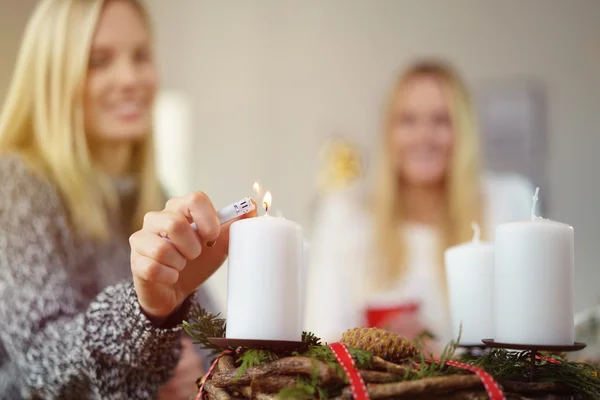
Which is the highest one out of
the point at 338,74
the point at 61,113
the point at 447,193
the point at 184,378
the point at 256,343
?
the point at 338,74

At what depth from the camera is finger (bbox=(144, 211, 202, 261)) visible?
499mm

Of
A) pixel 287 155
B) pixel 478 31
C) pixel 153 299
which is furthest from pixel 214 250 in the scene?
pixel 478 31

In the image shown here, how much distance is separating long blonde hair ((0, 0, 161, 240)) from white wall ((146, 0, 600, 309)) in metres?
1.28

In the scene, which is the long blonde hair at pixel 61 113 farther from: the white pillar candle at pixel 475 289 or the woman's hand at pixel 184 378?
the white pillar candle at pixel 475 289

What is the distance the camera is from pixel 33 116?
3.49 feet

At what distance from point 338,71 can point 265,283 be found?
7.10 ft

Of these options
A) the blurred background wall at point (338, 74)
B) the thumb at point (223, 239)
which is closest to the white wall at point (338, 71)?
the blurred background wall at point (338, 74)

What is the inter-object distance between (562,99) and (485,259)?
6.69 ft

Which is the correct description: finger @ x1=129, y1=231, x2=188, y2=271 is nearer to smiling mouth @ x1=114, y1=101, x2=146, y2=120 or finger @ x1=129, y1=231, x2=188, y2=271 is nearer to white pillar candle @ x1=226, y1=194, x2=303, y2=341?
white pillar candle @ x1=226, y1=194, x2=303, y2=341

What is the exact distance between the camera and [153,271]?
1.71 ft

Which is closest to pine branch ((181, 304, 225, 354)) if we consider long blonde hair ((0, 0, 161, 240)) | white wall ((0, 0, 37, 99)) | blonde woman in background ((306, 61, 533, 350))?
long blonde hair ((0, 0, 161, 240))

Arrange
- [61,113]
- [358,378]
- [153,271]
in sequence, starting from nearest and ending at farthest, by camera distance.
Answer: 1. [358,378]
2. [153,271]
3. [61,113]

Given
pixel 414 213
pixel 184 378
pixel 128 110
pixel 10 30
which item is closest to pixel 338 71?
pixel 414 213

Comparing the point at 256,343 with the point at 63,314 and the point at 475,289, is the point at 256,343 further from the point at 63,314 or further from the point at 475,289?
the point at 63,314
